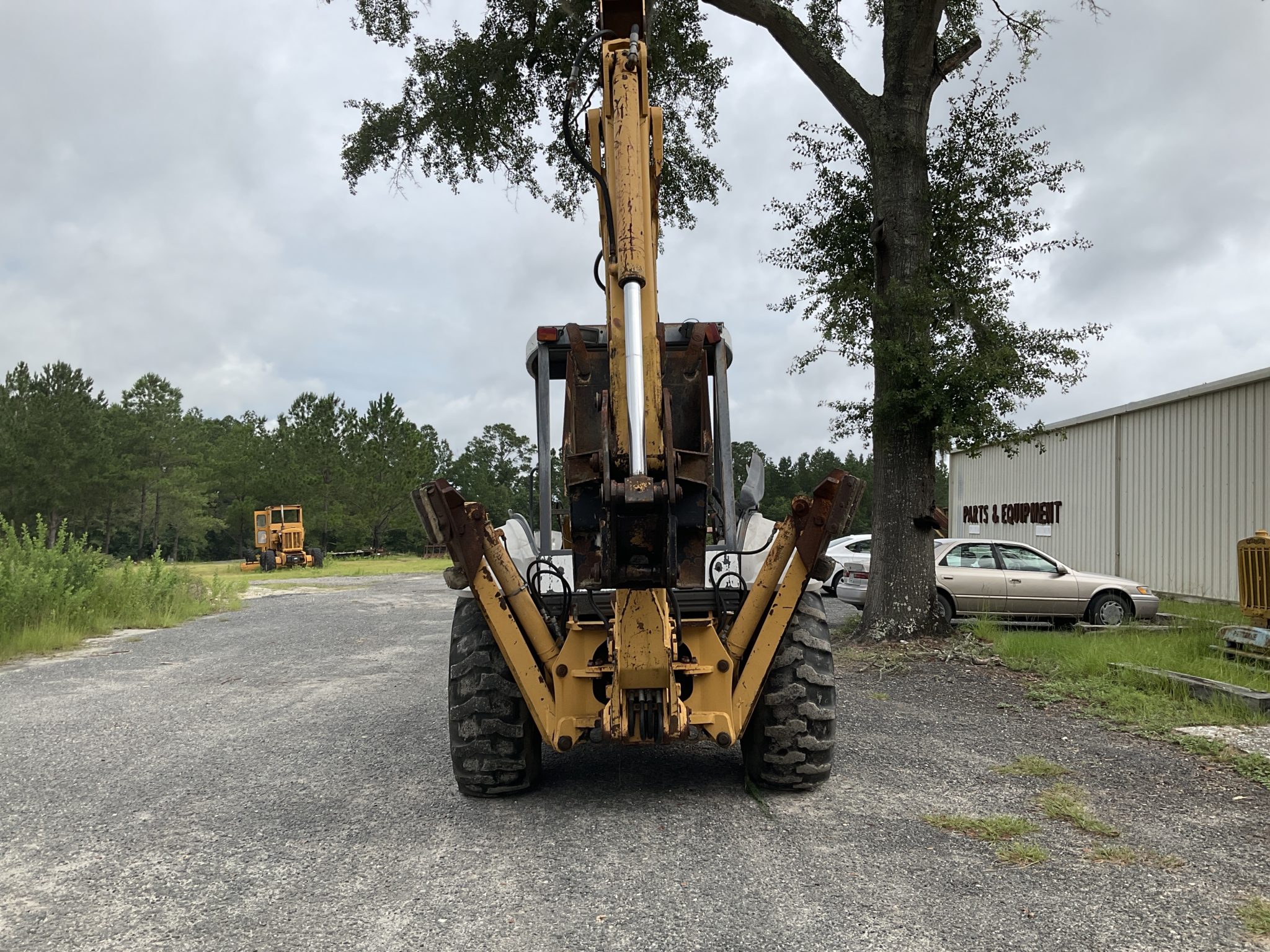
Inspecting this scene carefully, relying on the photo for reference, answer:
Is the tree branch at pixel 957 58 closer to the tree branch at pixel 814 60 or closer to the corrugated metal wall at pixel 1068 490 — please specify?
the tree branch at pixel 814 60

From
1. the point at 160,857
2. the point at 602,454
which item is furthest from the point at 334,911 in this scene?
the point at 602,454

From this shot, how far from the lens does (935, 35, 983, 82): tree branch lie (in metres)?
11.3

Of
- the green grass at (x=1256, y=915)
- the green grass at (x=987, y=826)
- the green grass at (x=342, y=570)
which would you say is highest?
the green grass at (x=1256, y=915)

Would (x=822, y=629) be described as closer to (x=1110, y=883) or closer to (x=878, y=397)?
(x=1110, y=883)

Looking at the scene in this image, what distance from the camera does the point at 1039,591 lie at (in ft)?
41.5

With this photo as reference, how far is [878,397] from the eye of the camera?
10453mm

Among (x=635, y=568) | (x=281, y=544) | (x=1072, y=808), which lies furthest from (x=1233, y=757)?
(x=281, y=544)

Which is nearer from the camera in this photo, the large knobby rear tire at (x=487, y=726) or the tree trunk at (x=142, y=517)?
the large knobby rear tire at (x=487, y=726)

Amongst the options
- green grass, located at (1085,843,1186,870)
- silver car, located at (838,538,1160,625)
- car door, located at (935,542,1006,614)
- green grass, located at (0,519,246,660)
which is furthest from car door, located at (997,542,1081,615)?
green grass, located at (0,519,246,660)

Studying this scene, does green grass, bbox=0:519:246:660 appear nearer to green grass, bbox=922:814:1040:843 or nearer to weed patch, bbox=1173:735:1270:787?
green grass, bbox=922:814:1040:843

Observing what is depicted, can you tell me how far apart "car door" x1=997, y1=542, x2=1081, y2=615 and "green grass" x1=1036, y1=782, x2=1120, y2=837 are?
810 centimetres

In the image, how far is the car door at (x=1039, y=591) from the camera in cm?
1256

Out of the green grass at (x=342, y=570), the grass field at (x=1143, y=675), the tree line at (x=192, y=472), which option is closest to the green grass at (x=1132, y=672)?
the grass field at (x=1143, y=675)

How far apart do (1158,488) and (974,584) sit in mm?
5685
